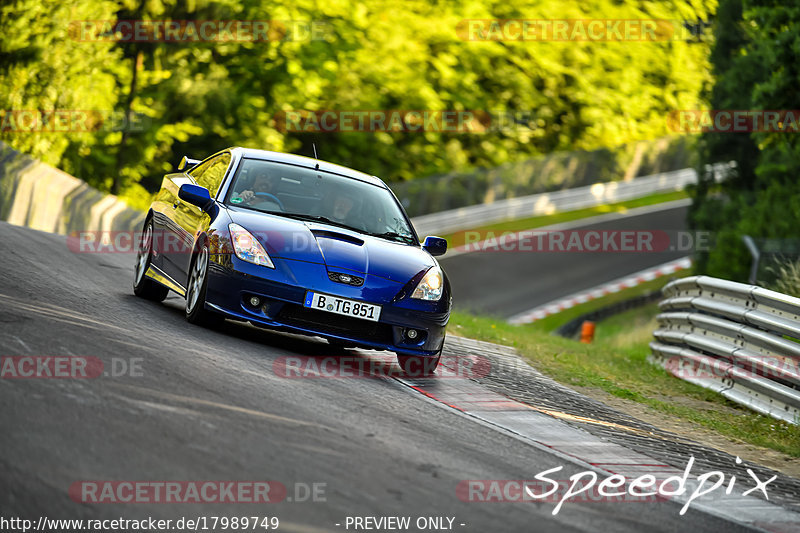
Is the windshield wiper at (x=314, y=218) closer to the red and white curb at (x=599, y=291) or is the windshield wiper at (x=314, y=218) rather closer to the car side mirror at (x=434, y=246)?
the car side mirror at (x=434, y=246)

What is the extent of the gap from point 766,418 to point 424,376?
10.8ft

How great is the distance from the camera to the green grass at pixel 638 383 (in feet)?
30.2

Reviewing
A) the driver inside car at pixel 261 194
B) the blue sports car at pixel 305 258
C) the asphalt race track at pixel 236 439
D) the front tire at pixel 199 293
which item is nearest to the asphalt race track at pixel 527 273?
the blue sports car at pixel 305 258

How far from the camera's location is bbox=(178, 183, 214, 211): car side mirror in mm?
9031

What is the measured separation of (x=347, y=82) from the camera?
1523 inches

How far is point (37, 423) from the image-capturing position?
5031 millimetres

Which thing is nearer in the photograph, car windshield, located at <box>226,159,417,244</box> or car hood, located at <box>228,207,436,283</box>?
car hood, located at <box>228,207,436,283</box>

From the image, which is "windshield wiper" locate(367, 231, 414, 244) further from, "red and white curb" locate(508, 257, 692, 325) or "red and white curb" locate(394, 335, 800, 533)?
"red and white curb" locate(508, 257, 692, 325)

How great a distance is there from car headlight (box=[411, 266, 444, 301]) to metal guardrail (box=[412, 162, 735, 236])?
2528 centimetres

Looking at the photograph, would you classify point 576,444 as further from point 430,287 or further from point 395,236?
point 395,236

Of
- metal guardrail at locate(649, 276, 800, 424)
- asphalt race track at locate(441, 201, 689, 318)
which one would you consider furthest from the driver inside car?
asphalt race track at locate(441, 201, 689, 318)

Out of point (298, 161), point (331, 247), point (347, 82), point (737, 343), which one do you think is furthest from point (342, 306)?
point (347, 82)

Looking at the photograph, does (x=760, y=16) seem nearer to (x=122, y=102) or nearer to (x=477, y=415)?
(x=477, y=415)

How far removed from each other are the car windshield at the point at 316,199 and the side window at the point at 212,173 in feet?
0.67
